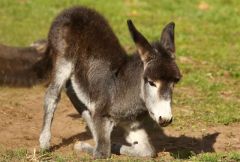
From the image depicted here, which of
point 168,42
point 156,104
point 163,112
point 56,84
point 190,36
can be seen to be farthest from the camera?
point 190,36

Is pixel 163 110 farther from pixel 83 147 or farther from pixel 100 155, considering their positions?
pixel 83 147

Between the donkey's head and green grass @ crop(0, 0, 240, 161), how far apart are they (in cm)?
89

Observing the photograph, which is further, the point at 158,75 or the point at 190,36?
the point at 190,36

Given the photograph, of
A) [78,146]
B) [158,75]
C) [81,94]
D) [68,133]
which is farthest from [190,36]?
[158,75]

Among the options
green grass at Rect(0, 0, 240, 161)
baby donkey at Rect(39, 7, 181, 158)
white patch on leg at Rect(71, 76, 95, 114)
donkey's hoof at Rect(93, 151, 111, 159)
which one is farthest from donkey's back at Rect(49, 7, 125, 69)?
green grass at Rect(0, 0, 240, 161)

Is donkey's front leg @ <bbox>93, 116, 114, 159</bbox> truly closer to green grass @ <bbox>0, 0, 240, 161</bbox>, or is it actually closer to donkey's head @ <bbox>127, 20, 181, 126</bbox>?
donkey's head @ <bbox>127, 20, 181, 126</bbox>

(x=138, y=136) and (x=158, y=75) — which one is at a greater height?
(x=158, y=75)

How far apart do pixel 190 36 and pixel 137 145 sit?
889 centimetres

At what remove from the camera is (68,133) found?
419 inches

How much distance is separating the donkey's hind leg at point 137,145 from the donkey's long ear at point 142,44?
1130mm

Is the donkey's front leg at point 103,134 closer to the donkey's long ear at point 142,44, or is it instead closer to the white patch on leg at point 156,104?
the white patch on leg at point 156,104

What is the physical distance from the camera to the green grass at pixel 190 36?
11.9m

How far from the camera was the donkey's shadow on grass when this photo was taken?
31.4 feet

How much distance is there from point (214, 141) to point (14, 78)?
319 cm
